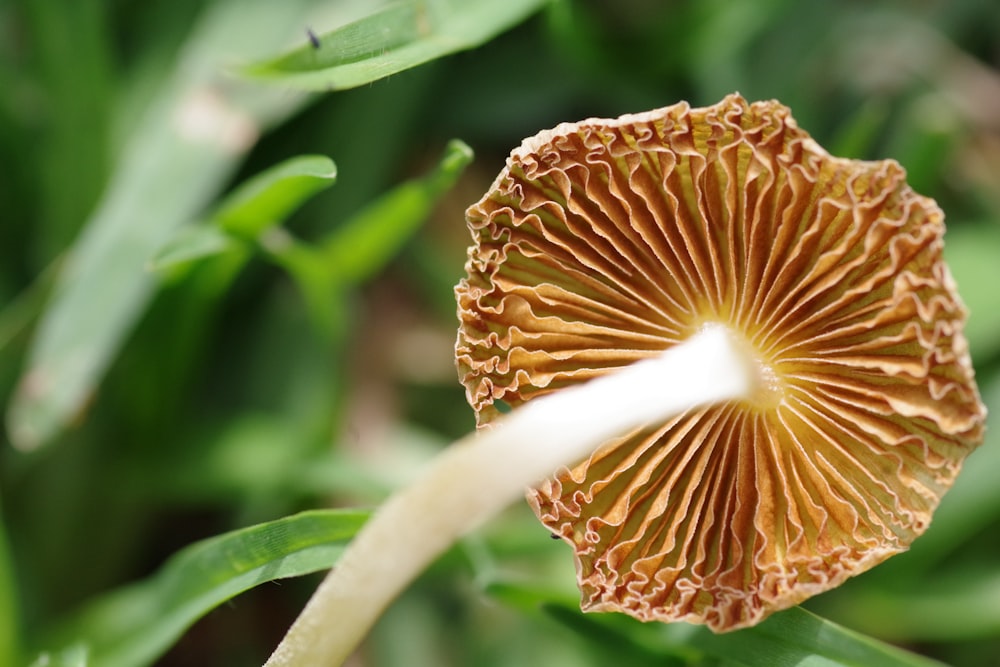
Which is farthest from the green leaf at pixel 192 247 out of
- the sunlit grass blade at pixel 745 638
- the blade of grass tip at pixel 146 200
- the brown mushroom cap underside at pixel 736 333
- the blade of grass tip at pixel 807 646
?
the blade of grass tip at pixel 807 646

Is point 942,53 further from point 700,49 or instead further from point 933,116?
point 700,49

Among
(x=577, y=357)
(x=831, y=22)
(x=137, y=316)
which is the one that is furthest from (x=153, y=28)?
(x=831, y=22)

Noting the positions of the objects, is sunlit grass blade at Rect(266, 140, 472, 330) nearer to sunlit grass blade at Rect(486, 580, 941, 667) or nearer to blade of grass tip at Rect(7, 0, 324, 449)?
blade of grass tip at Rect(7, 0, 324, 449)

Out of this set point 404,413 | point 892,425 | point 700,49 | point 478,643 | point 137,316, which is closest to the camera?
point 892,425

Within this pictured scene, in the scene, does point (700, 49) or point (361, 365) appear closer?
point (700, 49)

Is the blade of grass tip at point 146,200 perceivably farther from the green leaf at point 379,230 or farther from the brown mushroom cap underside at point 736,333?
the brown mushroom cap underside at point 736,333

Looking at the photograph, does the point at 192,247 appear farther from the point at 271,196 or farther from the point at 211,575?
the point at 211,575
